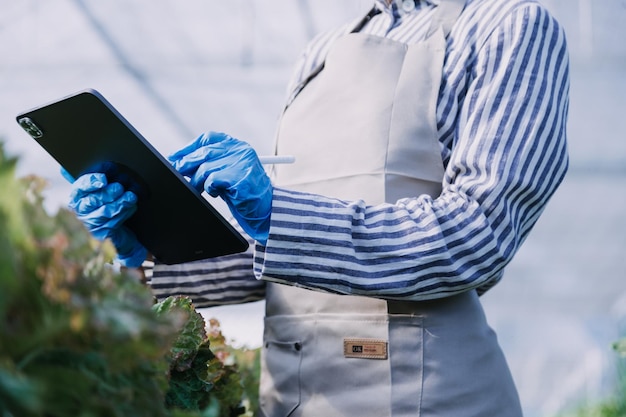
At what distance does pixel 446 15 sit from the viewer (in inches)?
60.6

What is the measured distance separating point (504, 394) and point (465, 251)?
29 cm

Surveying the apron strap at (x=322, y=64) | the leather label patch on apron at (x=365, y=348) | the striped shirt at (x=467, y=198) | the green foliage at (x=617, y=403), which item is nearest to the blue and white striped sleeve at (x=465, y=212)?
the striped shirt at (x=467, y=198)

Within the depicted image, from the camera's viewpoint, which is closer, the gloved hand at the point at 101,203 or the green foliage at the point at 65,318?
the green foliage at the point at 65,318

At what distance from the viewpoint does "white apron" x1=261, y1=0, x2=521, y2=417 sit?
4.35 ft

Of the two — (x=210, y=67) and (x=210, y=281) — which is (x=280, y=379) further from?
(x=210, y=67)

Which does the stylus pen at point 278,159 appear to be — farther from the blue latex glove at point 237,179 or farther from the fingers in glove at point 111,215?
the fingers in glove at point 111,215

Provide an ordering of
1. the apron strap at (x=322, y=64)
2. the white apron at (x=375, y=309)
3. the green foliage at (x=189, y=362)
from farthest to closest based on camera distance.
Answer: the apron strap at (x=322, y=64), the white apron at (x=375, y=309), the green foliage at (x=189, y=362)

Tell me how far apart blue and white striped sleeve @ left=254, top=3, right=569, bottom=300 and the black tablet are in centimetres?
10

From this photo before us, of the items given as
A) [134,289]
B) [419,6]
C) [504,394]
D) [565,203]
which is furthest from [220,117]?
[134,289]

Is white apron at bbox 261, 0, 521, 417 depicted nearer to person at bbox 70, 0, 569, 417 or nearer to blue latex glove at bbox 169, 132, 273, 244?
person at bbox 70, 0, 569, 417

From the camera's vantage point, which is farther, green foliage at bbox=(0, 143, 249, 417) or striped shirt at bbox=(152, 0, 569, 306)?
striped shirt at bbox=(152, 0, 569, 306)

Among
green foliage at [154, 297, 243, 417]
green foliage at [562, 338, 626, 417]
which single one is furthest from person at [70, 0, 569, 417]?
green foliage at [562, 338, 626, 417]

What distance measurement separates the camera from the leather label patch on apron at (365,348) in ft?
4.38

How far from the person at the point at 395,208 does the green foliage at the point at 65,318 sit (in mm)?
595
